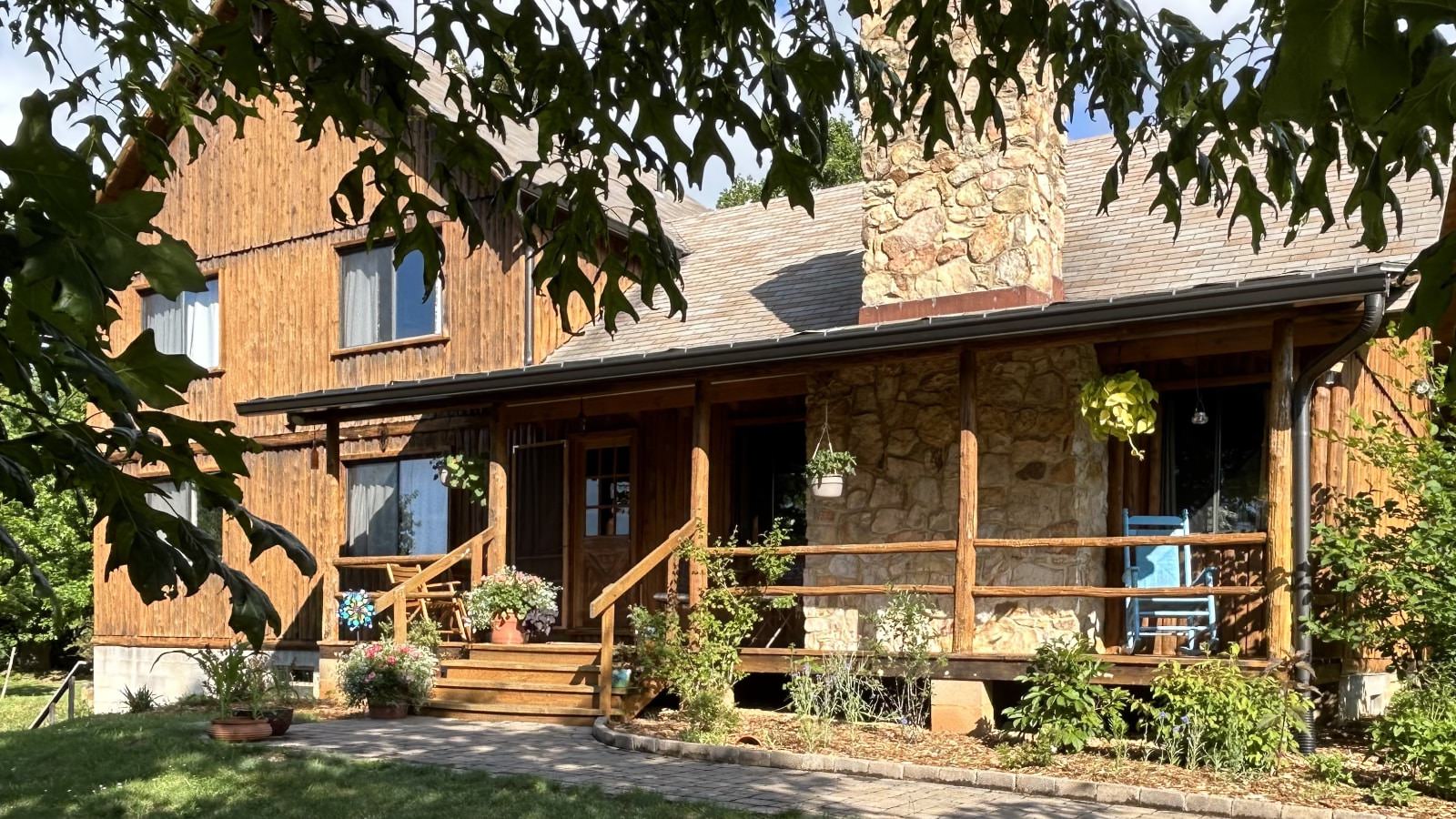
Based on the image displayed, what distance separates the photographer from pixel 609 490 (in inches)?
590

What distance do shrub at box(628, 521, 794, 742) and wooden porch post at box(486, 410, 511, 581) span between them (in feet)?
8.42

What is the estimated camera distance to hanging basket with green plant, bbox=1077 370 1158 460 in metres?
9.84

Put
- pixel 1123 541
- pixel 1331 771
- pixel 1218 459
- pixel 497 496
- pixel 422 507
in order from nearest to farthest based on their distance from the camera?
pixel 1331 771, pixel 1123 541, pixel 1218 459, pixel 497 496, pixel 422 507

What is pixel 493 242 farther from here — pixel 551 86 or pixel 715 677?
pixel 551 86

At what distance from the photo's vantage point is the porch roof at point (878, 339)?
8586 mm

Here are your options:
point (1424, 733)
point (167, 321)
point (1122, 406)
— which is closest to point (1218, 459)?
point (1122, 406)

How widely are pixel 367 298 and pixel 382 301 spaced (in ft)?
0.98

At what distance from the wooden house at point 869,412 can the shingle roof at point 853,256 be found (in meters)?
0.05

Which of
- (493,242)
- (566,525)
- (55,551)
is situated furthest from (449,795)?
(55,551)

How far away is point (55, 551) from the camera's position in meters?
23.1

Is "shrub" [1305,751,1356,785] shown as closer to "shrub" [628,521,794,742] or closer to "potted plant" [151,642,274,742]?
"shrub" [628,521,794,742]

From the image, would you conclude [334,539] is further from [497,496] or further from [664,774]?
[664,774]

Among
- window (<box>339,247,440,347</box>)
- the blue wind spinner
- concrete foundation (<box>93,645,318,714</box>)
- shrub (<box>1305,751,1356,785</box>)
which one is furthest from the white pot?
A: concrete foundation (<box>93,645,318,714</box>)

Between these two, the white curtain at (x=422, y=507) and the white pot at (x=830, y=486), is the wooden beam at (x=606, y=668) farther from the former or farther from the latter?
the white curtain at (x=422, y=507)
